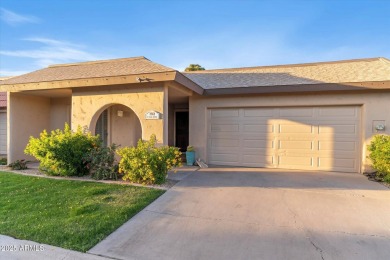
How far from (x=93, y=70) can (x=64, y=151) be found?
10.3 ft

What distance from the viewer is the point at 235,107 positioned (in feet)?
27.5

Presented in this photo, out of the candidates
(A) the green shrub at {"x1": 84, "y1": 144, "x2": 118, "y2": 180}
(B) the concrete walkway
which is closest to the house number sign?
(A) the green shrub at {"x1": 84, "y1": 144, "x2": 118, "y2": 180}

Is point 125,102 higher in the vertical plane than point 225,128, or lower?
higher

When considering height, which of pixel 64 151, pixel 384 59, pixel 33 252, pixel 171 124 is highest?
pixel 384 59

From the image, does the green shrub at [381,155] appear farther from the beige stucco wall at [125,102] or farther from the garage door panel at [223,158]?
the beige stucco wall at [125,102]

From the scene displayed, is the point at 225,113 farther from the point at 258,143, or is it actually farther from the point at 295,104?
the point at 295,104

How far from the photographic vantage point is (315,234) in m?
3.13

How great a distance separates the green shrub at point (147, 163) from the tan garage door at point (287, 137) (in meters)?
3.51

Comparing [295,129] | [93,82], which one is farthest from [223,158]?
[93,82]

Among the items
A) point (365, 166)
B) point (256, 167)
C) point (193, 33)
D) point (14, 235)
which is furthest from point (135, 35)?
point (365, 166)

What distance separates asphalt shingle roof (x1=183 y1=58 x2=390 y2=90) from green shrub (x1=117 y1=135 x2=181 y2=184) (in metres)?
4.18

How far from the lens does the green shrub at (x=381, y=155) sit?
5910 millimetres

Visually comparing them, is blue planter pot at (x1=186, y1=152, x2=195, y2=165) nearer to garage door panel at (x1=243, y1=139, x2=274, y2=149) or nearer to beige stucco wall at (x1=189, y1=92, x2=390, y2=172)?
beige stucco wall at (x1=189, y1=92, x2=390, y2=172)

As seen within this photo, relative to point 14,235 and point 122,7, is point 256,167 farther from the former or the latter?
point 122,7
